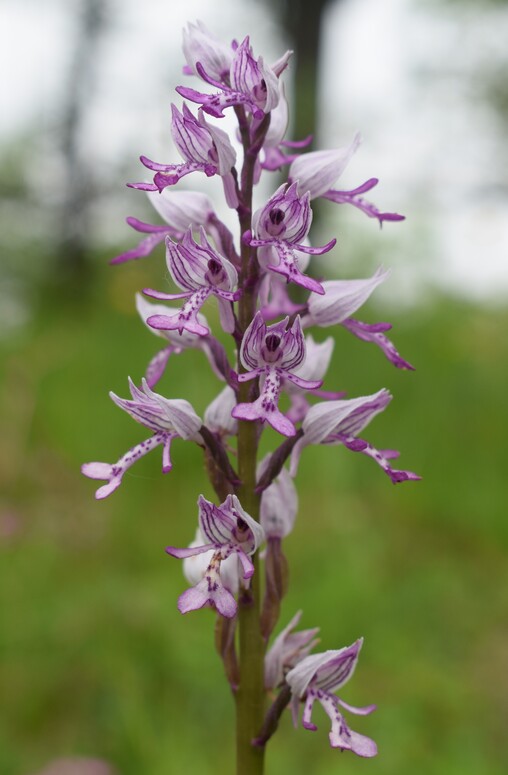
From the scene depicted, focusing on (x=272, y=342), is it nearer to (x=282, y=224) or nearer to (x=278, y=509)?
(x=282, y=224)

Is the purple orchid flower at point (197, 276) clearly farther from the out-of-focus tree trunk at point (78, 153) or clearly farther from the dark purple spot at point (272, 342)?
the out-of-focus tree trunk at point (78, 153)

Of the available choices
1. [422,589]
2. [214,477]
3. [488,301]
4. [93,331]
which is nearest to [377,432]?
[422,589]

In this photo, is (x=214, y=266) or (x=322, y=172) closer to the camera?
(x=214, y=266)

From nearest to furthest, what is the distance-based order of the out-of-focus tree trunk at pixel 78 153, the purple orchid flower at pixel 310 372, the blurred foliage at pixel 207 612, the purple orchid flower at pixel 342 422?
the purple orchid flower at pixel 342 422
the purple orchid flower at pixel 310 372
the blurred foliage at pixel 207 612
the out-of-focus tree trunk at pixel 78 153

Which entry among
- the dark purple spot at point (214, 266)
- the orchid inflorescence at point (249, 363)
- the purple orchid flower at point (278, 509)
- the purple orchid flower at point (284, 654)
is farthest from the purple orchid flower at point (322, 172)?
the purple orchid flower at point (284, 654)

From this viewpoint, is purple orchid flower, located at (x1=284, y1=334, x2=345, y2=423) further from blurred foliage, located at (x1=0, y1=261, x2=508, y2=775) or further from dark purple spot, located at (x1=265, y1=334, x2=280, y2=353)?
blurred foliage, located at (x1=0, y1=261, x2=508, y2=775)

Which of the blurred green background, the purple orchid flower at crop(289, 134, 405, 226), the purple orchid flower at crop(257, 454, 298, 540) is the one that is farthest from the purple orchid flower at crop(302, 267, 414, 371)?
the blurred green background

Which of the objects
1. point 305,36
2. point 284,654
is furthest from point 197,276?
point 305,36
